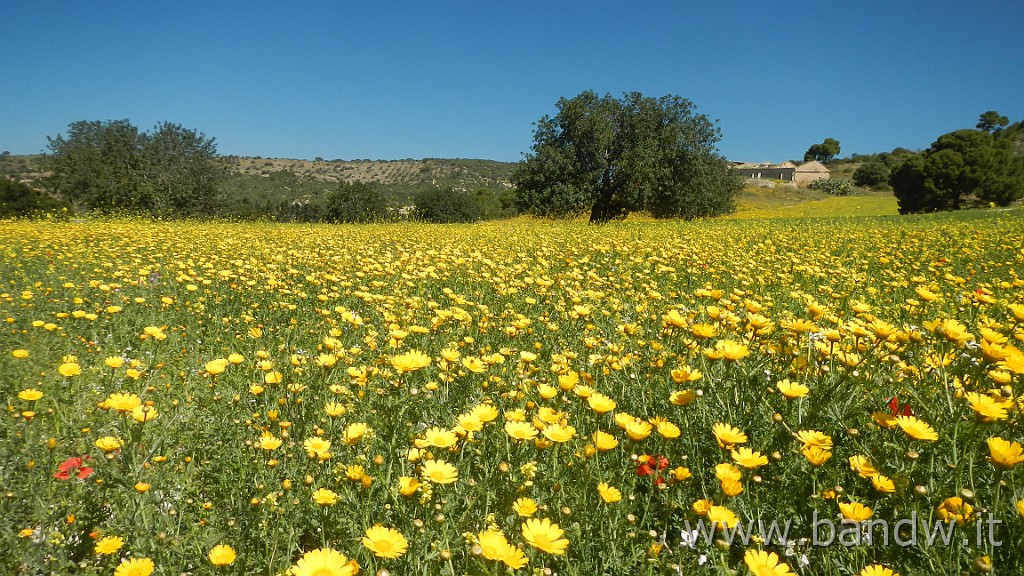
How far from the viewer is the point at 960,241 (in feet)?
25.0

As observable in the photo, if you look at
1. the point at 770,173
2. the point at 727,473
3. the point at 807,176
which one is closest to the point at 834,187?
the point at 807,176

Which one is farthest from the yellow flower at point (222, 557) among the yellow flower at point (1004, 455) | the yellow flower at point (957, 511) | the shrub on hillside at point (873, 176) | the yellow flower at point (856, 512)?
the shrub on hillside at point (873, 176)

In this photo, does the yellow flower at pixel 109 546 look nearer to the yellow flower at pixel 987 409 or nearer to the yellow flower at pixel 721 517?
the yellow flower at pixel 721 517

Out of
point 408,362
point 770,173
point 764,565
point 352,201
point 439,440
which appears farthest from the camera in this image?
point 770,173

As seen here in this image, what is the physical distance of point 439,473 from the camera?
1.41m

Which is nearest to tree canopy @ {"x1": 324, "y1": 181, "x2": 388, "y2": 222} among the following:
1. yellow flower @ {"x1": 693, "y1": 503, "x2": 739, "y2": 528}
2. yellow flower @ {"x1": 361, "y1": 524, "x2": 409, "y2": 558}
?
yellow flower @ {"x1": 361, "y1": 524, "x2": 409, "y2": 558}

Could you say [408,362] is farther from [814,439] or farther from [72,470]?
[814,439]

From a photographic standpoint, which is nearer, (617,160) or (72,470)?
(72,470)

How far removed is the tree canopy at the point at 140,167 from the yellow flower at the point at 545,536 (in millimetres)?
29171

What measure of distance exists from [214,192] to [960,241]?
31.4 metres

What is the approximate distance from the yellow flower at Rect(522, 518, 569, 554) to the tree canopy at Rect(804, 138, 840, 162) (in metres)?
113

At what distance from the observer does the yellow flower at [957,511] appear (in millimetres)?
1162

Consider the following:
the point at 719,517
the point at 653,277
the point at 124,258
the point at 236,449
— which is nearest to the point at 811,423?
the point at 719,517

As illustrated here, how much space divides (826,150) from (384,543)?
11553cm
